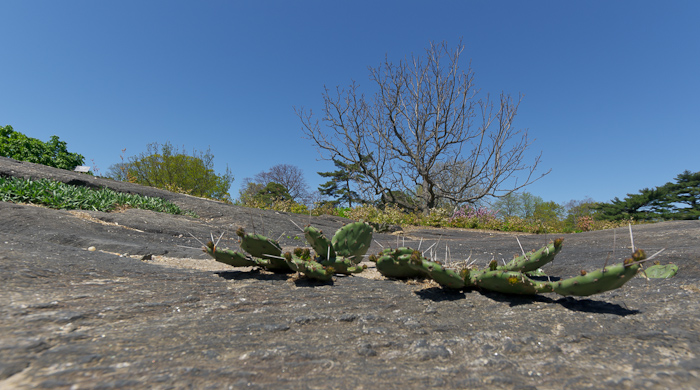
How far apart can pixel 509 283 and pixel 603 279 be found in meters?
0.41

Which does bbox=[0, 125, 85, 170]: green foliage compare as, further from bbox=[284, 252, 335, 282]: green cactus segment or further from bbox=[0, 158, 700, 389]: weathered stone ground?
bbox=[284, 252, 335, 282]: green cactus segment

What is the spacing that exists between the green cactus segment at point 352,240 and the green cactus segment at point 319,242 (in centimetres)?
15

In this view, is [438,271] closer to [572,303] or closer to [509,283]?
[509,283]

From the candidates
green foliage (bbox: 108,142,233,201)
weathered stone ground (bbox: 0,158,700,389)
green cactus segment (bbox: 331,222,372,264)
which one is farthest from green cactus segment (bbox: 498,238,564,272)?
green foliage (bbox: 108,142,233,201)

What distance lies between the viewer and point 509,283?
171cm

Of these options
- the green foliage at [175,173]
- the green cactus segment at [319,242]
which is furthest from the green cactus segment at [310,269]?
the green foliage at [175,173]

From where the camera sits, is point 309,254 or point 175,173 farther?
point 175,173

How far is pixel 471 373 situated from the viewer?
1.08 m

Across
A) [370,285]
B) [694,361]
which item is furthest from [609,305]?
[370,285]

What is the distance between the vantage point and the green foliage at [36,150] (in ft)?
49.8

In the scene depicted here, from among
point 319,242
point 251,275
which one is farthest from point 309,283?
point 251,275

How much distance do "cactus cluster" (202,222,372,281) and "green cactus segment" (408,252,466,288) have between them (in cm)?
56

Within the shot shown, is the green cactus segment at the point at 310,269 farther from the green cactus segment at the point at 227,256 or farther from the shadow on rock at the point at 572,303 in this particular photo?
the shadow on rock at the point at 572,303

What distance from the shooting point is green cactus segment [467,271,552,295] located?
168 cm
